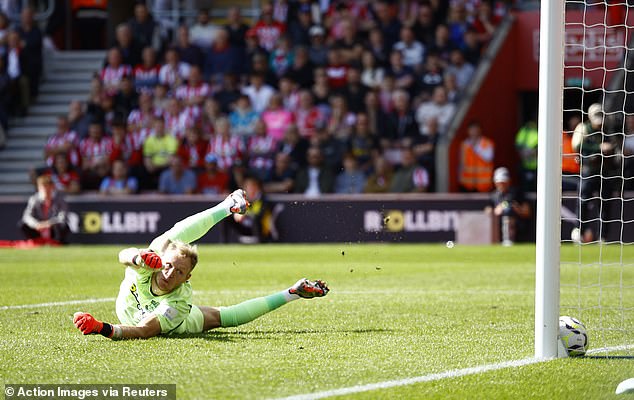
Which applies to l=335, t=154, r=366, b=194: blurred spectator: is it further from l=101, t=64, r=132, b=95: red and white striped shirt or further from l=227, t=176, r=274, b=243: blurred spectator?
l=101, t=64, r=132, b=95: red and white striped shirt

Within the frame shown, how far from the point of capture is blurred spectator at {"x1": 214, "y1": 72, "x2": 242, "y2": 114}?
22484 millimetres

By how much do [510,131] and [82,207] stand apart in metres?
8.33

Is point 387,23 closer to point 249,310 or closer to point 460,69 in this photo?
point 460,69

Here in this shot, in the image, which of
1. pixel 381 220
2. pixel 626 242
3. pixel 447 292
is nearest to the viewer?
pixel 447 292

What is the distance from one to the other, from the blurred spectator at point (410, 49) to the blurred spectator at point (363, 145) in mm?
1823

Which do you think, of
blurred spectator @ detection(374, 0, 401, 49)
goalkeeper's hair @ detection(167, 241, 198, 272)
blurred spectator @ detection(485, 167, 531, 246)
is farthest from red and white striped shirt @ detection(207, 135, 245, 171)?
goalkeeper's hair @ detection(167, 241, 198, 272)

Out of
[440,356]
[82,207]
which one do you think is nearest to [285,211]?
[82,207]

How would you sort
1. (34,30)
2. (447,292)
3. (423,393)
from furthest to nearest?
(34,30), (447,292), (423,393)

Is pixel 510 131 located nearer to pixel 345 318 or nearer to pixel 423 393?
pixel 345 318

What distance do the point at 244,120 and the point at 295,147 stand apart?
1.41 m

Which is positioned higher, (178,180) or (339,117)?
(339,117)

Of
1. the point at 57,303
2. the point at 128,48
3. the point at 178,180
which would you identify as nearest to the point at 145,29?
the point at 128,48

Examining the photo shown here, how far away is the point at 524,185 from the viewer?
834 inches

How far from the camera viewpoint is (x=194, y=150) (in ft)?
71.7
